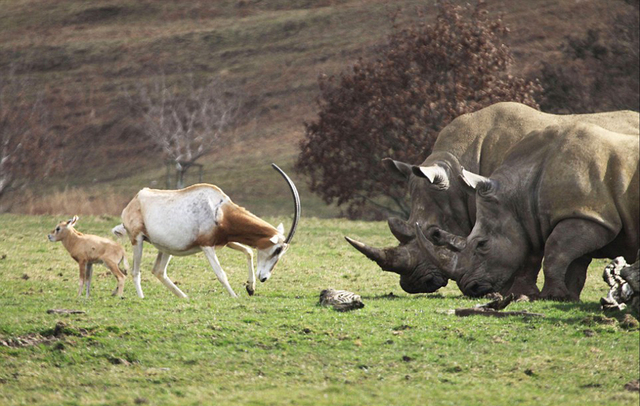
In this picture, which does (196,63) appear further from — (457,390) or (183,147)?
(457,390)

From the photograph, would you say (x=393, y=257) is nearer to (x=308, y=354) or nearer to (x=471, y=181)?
(x=471, y=181)

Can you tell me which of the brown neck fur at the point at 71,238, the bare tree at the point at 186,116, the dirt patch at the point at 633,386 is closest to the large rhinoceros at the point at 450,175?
the brown neck fur at the point at 71,238

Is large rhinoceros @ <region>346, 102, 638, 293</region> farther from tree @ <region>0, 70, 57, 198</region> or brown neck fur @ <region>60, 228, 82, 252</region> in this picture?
tree @ <region>0, 70, 57, 198</region>

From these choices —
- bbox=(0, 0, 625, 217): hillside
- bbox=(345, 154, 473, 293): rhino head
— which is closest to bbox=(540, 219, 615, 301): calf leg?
bbox=(345, 154, 473, 293): rhino head

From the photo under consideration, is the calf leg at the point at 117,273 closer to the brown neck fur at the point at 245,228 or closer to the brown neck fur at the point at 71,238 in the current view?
the brown neck fur at the point at 71,238

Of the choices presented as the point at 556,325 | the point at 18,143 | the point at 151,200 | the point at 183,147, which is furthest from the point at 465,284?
the point at 183,147

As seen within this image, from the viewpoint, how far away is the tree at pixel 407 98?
3209 centimetres

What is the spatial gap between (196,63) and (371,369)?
56.2m

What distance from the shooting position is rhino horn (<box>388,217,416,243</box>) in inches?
634

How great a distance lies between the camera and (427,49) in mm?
32188

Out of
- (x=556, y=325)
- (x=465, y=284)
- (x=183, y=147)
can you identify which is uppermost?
(x=556, y=325)

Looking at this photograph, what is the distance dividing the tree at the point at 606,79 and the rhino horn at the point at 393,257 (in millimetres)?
26950

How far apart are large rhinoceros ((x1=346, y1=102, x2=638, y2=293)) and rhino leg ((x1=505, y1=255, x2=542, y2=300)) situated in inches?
1.7

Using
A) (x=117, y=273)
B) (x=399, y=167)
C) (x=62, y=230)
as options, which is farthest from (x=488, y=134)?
(x=62, y=230)
